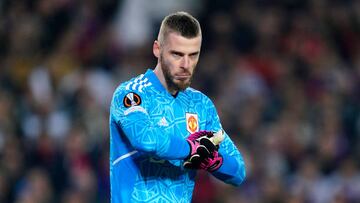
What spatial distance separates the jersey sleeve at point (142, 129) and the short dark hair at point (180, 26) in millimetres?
369

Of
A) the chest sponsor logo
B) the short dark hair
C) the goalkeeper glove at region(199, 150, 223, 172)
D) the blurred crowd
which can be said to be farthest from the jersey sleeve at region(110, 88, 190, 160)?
the blurred crowd

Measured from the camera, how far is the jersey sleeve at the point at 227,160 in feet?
17.4

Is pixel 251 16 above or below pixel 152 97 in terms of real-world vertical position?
below

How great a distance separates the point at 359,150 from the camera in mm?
11555

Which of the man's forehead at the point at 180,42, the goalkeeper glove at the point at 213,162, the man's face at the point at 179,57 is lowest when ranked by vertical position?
the goalkeeper glove at the point at 213,162

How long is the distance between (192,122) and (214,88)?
7133mm

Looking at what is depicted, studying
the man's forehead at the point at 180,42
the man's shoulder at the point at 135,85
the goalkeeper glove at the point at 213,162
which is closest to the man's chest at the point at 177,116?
the man's shoulder at the point at 135,85

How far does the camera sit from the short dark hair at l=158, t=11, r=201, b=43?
201 inches

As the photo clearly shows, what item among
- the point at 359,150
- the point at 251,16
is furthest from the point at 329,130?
the point at 251,16

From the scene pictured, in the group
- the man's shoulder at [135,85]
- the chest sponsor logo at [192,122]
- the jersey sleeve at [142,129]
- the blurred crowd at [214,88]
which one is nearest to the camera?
the jersey sleeve at [142,129]

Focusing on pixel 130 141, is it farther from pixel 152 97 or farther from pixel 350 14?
pixel 350 14

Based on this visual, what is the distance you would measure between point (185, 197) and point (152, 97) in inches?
23.8

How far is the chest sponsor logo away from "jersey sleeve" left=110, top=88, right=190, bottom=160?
25cm

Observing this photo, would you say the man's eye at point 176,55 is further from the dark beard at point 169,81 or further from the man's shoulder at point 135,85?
the man's shoulder at point 135,85
